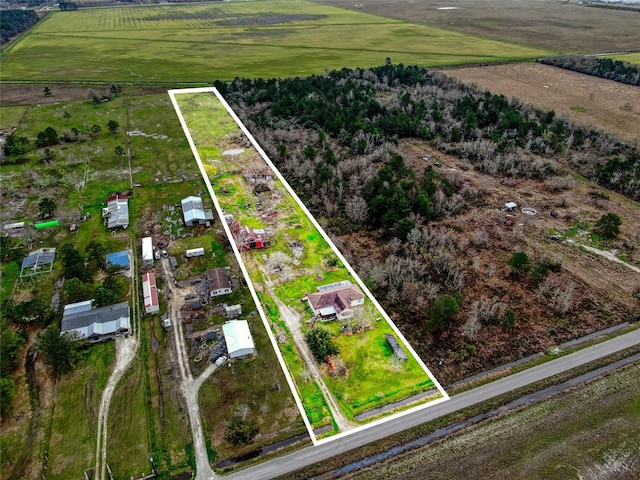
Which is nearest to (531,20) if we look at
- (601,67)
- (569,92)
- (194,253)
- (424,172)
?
(601,67)

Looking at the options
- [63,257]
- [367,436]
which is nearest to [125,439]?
[367,436]

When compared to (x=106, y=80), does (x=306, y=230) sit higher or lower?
lower

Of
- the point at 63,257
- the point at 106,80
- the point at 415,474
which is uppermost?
the point at 106,80

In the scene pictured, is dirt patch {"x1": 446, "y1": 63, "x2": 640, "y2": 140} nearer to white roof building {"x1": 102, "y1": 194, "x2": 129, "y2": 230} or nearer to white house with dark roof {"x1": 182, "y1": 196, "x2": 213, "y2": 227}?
white house with dark roof {"x1": 182, "y1": 196, "x2": 213, "y2": 227}

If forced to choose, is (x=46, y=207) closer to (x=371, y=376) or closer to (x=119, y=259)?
(x=119, y=259)

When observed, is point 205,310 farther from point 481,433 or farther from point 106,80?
point 106,80
